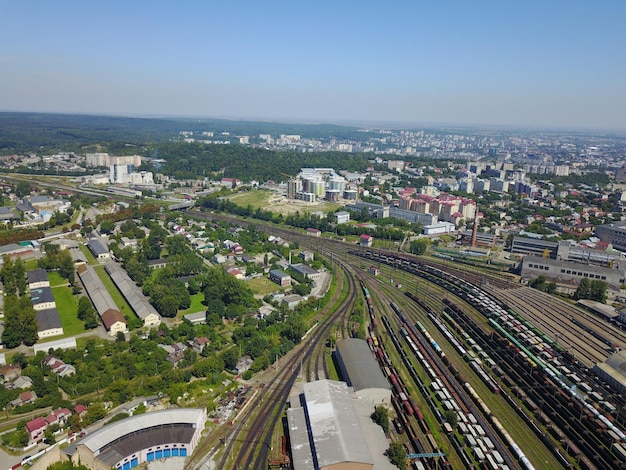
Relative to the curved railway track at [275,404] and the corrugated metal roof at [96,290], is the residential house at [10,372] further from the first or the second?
the curved railway track at [275,404]

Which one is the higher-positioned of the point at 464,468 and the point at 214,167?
the point at 214,167

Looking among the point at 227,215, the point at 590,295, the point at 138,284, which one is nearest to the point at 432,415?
the point at 590,295

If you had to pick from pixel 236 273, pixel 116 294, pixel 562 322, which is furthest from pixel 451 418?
pixel 116 294

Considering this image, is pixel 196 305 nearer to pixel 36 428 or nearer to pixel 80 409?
pixel 80 409

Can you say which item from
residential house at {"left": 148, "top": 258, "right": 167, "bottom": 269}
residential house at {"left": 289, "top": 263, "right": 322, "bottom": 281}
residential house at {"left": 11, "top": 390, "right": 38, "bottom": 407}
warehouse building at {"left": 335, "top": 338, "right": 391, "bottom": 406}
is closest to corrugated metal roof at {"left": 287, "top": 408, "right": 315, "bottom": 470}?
warehouse building at {"left": 335, "top": 338, "right": 391, "bottom": 406}

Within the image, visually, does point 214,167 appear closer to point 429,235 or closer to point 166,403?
point 429,235

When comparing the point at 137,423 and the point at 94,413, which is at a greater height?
the point at 137,423

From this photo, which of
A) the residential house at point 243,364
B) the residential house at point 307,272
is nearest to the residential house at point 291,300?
the residential house at point 307,272
